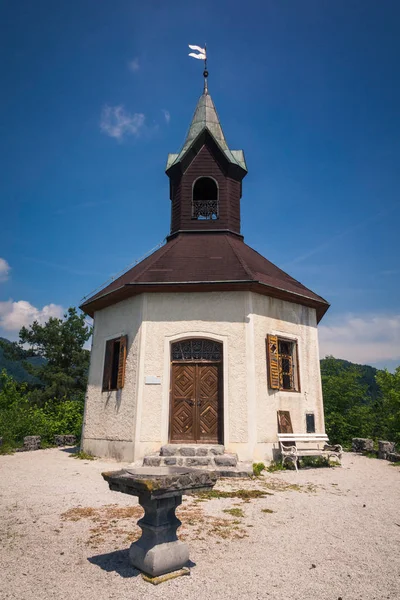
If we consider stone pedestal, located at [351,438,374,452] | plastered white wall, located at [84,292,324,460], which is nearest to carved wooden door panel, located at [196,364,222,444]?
plastered white wall, located at [84,292,324,460]

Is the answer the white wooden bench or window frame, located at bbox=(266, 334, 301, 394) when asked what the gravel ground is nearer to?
the white wooden bench

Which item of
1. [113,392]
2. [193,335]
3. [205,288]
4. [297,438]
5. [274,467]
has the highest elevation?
[205,288]

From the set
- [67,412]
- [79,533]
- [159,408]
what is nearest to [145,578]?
[79,533]

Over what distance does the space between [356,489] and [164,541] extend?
5086 millimetres

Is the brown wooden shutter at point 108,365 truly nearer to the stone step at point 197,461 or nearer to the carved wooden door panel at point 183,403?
the carved wooden door panel at point 183,403

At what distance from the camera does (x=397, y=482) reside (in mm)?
7727

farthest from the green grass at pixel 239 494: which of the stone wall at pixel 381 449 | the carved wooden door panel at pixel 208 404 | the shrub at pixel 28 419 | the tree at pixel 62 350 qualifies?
the tree at pixel 62 350

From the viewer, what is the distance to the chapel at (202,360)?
9227mm

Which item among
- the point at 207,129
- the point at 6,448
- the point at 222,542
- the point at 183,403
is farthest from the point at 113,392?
the point at 207,129

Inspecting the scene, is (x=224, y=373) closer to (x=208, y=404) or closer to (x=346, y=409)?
(x=208, y=404)

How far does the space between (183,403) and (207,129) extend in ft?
33.5

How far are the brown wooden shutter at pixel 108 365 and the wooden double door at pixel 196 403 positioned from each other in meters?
2.33

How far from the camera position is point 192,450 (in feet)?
28.1

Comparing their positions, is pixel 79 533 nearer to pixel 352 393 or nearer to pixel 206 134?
pixel 206 134
